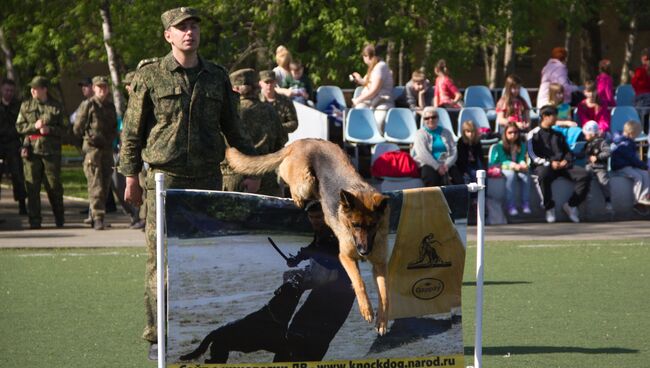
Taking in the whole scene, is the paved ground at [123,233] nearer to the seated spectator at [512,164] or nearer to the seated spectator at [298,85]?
the seated spectator at [512,164]

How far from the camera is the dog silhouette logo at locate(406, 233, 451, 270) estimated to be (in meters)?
6.62

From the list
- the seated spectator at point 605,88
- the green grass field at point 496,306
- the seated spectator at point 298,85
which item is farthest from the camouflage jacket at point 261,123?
the seated spectator at point 605,88

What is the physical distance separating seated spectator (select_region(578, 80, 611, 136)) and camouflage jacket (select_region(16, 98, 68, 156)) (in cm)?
861

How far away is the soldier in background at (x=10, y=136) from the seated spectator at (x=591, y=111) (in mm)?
9197

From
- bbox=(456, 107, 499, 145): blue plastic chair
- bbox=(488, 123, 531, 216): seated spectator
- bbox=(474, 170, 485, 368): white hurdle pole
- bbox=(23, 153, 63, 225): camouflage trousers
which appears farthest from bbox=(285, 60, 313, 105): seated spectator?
bbox=(474, 170, 485, 368): white hurdle pole

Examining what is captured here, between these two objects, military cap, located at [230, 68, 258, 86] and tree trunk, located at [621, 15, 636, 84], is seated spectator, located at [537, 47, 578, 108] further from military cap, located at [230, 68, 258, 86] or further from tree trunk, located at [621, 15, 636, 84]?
tree trunk, located at [621, 15, 636, 84]

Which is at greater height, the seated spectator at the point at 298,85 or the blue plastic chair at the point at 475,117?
the seated spectator at the point at 298,85

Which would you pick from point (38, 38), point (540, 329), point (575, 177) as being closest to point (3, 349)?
point (540, 329)

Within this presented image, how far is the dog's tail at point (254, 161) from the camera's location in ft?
24.4

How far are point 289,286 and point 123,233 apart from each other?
11.3 meters

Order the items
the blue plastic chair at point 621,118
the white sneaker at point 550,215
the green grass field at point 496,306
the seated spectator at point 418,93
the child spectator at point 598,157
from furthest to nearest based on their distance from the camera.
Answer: the seated spectator at point 418,93, the blue plastic chair at point 621,118, the child spectator at point 598,157, the white sneaker at point 550,215, the green grass field at point 496,306

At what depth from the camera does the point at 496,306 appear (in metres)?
11.0

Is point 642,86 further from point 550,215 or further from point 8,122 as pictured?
point 8,122

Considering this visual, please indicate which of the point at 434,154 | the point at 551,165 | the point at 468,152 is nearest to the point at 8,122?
the point at 434,154
